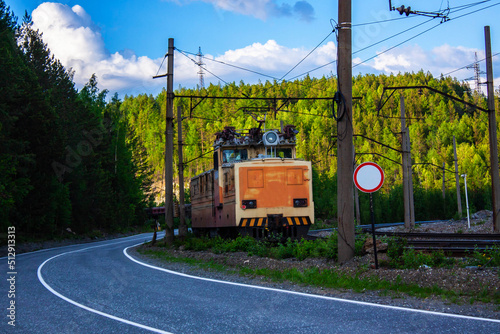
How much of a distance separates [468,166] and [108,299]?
96.1m

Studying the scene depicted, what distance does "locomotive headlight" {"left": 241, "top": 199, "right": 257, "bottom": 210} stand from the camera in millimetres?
18234

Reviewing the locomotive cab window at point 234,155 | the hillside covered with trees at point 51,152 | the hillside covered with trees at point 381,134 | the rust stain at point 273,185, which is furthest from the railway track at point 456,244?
the hillside covered with trees at point 381,134

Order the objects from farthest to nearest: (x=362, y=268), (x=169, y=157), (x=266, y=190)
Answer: (x=169, y=157)
(x=266, y=190)
(x=362, y=268)

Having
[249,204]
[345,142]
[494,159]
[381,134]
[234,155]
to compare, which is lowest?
[249,204]

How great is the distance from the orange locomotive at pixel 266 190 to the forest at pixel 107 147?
2.33 meters

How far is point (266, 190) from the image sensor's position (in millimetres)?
18516

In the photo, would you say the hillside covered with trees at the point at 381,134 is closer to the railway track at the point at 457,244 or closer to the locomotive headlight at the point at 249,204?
the railway track at the point at 457,244

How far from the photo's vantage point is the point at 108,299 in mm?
9719

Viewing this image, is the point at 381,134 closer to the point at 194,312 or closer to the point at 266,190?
the point at 266,190

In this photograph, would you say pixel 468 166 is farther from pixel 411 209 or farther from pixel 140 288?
pixel 140 288

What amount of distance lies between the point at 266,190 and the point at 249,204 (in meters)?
0.81

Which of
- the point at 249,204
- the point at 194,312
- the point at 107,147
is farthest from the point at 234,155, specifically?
the point at 107,147

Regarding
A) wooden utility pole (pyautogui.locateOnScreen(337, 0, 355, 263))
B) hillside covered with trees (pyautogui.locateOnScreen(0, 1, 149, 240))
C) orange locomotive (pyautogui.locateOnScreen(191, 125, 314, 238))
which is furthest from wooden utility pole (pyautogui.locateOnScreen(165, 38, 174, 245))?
wooden utility pole (pyautogui.locateOnScreen(337, 0, 355, 263))

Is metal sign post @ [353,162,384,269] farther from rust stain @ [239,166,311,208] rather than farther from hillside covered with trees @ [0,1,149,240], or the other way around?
hillside covered with trees @ [0,1,149,240]
